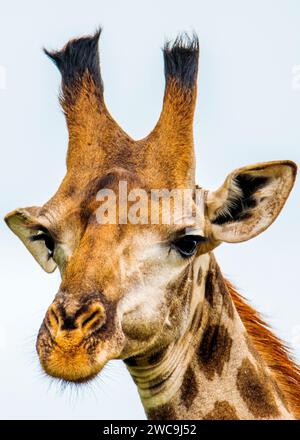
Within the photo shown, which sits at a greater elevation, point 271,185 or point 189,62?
point 189,62

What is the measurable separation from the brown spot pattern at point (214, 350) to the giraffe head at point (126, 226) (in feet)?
1.35

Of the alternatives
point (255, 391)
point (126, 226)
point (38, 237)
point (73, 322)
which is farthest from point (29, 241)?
point (255, 391)

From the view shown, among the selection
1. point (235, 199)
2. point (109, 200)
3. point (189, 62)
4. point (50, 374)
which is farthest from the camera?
point (189, 62)

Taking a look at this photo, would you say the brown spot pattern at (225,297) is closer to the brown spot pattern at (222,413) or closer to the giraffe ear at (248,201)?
the giraffe ear at (248,201)

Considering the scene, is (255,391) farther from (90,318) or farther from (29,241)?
(29,241)

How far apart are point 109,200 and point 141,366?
1897 millimetres

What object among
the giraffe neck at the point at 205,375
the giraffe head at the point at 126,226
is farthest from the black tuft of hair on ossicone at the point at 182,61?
the giraffe neck at the point at 205,375

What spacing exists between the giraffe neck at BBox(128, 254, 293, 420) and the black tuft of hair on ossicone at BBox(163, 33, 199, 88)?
6.91 ft

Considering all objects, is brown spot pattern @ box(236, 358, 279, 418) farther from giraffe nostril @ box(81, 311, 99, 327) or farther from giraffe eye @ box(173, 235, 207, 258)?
giraffe nostril @ box(81, 311, 99, 327)

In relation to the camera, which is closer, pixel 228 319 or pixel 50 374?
pixel 50 374

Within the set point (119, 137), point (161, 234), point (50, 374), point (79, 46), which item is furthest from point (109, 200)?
point (79, 46)

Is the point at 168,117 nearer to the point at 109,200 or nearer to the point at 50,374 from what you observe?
the point at 109,200

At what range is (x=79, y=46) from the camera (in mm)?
11422

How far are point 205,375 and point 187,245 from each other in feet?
4.90
